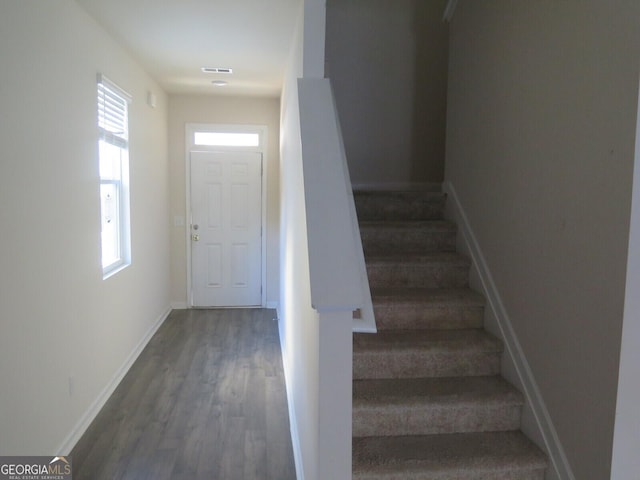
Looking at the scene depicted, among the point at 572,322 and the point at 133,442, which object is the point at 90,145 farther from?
the point at 572,322

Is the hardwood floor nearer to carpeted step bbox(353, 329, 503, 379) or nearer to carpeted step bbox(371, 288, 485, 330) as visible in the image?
carpeted step bbox(353, 329, 503, 379)

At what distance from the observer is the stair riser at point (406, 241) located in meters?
2.96

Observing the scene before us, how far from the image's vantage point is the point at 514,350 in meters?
2.21

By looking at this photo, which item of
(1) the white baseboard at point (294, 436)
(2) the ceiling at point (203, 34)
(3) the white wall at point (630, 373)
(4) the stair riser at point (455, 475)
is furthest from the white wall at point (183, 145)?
(3) the white wall at point (630, 373)

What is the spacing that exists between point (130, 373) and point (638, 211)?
3.48 m

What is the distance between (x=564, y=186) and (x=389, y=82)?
2.54 meters

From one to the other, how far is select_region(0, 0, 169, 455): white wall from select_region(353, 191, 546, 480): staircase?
4.90 ft

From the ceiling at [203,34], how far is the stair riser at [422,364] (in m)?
2.00

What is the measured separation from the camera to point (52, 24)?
93.4 inches

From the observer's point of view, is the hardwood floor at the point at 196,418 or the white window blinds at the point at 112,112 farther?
the white window blinds at the point at 112,112

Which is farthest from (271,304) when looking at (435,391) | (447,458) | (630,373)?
(630,373)

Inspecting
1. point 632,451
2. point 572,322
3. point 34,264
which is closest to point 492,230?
point 572,322

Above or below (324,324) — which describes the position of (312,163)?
above

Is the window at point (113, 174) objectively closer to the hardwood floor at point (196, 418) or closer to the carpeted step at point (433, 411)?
the hardwood floor at point (196, 418)
